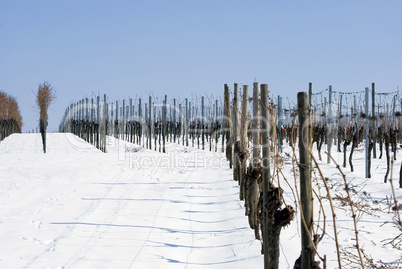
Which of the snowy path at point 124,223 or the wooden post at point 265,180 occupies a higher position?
the wooden post at point 265,180

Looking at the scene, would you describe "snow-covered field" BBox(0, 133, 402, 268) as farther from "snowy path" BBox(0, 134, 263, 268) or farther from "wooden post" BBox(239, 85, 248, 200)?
"wooden post" BBox(239, 85, 248, 200)

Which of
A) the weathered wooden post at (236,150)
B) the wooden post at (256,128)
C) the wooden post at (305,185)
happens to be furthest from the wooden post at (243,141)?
the wooden post at (305,185)

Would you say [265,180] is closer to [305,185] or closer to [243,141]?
[305,185]

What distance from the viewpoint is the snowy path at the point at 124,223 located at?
4285 millimetres

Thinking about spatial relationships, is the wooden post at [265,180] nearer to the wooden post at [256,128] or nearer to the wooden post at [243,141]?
the wooden post at [256,128]

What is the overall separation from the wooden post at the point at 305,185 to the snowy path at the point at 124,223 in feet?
4.59

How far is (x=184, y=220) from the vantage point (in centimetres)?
599

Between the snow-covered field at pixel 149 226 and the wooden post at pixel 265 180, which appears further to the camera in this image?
the snow-covered field at pixel 149 226

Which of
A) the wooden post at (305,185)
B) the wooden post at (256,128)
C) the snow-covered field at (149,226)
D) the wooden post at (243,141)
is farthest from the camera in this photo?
the wooden post at (243,141)

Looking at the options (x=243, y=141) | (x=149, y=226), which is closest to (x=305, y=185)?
(x=149, y=226)

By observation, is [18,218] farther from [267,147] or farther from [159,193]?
[267,147]

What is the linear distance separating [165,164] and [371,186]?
20.2 feet

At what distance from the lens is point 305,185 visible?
283cm

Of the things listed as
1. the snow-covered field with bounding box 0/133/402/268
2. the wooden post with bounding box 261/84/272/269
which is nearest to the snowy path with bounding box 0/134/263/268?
the snow-covered field with bounding box 0/133/402/268
